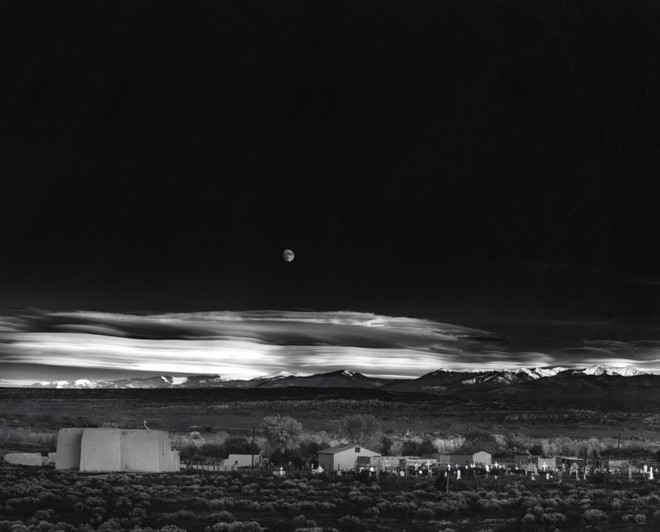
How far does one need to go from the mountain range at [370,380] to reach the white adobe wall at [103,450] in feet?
5.38

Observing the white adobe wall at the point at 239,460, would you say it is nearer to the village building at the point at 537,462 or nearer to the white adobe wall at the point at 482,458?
the white adobe wall at the point at 482,458

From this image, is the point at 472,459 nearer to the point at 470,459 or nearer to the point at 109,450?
the point at 470,459

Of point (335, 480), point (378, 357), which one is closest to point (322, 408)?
point (335, 480)

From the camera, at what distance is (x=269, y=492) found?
22.9 m

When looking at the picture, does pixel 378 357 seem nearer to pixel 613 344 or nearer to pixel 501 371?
pixel 501 371

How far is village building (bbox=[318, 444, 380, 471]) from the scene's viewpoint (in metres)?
26.5

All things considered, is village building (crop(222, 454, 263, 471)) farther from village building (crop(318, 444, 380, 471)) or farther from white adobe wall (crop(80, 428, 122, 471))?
white adobe wall (crop(80, 428, 122, 471))

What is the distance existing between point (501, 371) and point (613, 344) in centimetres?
237

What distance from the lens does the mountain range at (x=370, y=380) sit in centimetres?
2228

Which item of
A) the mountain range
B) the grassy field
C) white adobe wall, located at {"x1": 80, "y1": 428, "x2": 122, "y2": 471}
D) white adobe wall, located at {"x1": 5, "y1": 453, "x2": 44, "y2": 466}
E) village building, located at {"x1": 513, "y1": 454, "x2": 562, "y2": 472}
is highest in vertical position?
the mountain range

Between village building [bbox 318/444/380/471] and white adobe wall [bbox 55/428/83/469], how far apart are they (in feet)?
18.8

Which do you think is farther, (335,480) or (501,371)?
(335,480)

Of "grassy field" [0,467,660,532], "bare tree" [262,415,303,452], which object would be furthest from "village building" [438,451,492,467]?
"bare tree" [262,415,303,452]

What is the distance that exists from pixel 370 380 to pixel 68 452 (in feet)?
23.7
